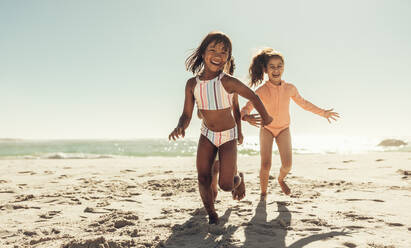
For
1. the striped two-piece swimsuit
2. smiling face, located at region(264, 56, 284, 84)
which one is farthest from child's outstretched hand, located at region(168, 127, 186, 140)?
smiling face, located at region(264, 56, 284, 84)

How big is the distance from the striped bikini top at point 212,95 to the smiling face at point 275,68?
1439mm

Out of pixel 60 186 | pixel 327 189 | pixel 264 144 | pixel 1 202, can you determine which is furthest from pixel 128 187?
pixel 327 189

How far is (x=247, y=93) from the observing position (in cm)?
321

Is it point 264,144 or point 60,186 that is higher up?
point 264,144

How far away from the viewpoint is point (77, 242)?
8.29 ft

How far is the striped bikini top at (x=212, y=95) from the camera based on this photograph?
10.7 feet

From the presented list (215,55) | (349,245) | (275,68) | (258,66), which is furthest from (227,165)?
(258,66)

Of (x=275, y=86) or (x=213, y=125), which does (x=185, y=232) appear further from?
(x=275, y=86)

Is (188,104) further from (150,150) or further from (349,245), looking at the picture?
(150,150)

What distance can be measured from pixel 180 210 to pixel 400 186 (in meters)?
3.74

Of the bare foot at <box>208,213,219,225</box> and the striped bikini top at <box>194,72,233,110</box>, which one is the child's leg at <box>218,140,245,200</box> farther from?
the striped bikini top at <box>194,72,233,110</box>

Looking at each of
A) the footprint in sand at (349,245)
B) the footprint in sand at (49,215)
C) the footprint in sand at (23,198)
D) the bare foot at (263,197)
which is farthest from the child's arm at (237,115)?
the footprint in sand at (23,198)

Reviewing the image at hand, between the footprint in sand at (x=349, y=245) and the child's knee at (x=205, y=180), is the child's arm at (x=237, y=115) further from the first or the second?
the footprint in sand at (x=349, y=245)

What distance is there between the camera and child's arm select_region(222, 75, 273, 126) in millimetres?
3205
